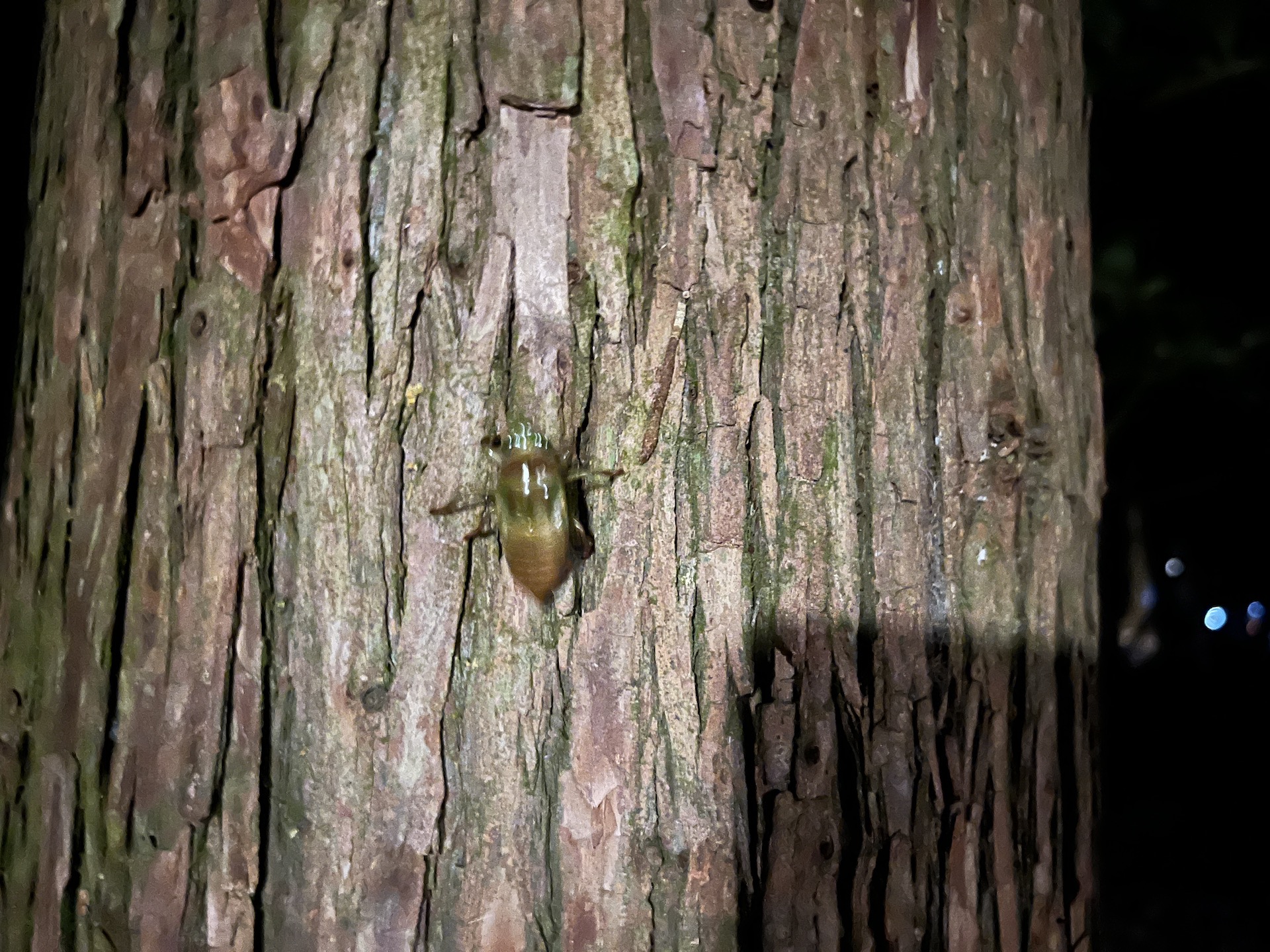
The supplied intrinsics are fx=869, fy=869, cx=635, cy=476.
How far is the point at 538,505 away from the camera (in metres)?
0.96

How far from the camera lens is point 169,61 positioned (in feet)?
3.63

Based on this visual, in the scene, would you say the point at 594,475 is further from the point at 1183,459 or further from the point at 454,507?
the point at 1183,459

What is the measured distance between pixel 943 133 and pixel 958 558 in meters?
0.55

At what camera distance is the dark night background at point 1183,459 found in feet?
9.43

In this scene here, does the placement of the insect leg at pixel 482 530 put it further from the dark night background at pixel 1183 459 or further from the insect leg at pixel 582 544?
the dark night background at pixel 1183 459

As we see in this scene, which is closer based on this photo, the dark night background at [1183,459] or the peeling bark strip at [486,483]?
the peeling bark strip at [486,483]

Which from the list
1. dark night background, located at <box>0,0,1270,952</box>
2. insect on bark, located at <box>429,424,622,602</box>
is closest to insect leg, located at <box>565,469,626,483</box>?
insect on bark, located at <box>429,424,622,602</box>

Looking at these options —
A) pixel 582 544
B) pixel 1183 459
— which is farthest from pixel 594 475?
pixel 1183 459

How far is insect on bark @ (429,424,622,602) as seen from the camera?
3.21 feet

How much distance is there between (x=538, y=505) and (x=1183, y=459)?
356 centimetres

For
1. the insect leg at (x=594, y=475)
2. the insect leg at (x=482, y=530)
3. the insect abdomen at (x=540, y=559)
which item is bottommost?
the insect abdomen at (x=540, y=559)

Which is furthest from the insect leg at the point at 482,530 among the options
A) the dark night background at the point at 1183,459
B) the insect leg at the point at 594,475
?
A: the dark night background at the point at 1183,459

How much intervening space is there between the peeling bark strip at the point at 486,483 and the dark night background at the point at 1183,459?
2017mm

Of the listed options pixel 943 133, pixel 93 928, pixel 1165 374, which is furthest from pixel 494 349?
pixel 1165 374
